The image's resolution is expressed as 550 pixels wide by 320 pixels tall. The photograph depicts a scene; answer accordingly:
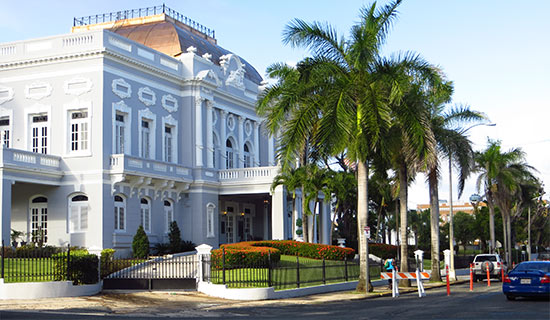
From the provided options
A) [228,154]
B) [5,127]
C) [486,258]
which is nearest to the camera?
[5,127]

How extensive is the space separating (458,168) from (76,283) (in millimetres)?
21001

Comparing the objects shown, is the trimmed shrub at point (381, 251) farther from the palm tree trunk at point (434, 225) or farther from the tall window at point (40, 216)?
the tall window at point (40, 216)

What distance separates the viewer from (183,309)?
21.9 m

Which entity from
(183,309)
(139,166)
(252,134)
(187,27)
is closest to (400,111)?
(183,309)

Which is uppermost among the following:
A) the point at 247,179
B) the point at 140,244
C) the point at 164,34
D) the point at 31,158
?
the point at 164,34

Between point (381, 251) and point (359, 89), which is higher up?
point (359, 89)

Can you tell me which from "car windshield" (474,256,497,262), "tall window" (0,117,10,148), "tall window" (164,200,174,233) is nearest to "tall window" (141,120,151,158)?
"tall window" (164,200,174,233)

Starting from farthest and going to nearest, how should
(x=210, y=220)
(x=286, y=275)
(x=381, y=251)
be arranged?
(x=381, y=251) < (x=210, y=220) < (x=286, y=275)

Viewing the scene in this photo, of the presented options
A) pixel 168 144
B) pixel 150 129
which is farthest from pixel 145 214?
pixel 168 144

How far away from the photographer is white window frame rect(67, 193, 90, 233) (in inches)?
1460

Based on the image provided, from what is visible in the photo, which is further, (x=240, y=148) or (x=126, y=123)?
(x=240, y=148)

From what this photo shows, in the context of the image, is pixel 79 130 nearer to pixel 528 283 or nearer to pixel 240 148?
pixel 240 148

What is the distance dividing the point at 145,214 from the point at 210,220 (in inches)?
209

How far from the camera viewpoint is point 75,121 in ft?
126
